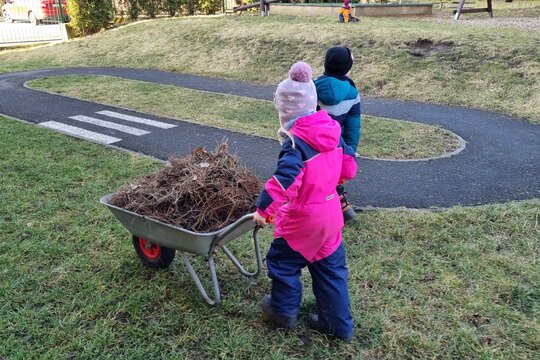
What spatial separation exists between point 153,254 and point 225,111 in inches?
215

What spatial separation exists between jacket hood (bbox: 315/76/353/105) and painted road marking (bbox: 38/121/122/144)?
403cm

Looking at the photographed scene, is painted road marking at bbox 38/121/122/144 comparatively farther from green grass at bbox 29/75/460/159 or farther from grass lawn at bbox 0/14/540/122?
grass lawn at bbox 0/14/540/122

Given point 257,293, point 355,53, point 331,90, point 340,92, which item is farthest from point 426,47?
point 257,293

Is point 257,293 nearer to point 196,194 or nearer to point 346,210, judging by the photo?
point 196,194

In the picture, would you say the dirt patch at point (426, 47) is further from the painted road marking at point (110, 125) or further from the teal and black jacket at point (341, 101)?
the teal and black jacket at point (341, 101)

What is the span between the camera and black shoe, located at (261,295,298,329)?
2.89 meters

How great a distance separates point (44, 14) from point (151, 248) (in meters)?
21.6

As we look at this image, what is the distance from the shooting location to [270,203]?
2521mm

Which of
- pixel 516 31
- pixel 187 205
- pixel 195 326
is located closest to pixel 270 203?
pixel 187 205

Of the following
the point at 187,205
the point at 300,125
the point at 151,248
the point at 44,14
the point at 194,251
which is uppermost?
the point at 44,14

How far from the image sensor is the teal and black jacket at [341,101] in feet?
12.1

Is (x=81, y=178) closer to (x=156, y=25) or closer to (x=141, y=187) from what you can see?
(x=141, y=187)

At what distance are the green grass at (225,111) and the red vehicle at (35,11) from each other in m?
10.2

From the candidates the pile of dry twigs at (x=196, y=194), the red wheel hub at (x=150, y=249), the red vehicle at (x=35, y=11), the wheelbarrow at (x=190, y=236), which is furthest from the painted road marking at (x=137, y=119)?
the red vehicle at (x=35, y=11)
